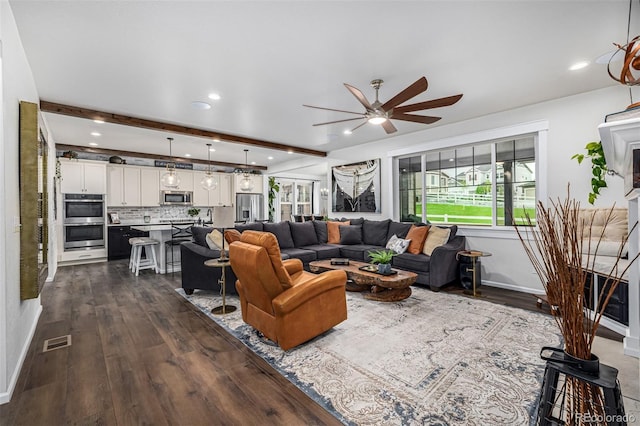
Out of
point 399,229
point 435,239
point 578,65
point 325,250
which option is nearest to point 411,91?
point 578,65

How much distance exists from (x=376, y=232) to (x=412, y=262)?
1324 millimetres

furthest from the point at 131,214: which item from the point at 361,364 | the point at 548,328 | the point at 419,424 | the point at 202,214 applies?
the point at 548,328

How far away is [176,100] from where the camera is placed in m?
3.75

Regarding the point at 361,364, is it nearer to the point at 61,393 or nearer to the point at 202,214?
the point at 61,393

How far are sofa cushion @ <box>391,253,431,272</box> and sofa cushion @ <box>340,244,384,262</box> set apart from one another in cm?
60

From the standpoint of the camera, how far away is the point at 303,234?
19.0ft

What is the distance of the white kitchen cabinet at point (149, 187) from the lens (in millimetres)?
7430

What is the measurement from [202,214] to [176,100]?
559 cm

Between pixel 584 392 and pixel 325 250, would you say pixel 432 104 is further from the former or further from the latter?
pixel 325 250

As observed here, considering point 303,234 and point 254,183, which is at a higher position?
point 254,183

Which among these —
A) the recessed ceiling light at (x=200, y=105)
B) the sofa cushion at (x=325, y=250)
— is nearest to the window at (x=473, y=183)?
the sofa cushion at (x=325, y=250)

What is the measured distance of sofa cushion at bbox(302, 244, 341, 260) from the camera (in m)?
5.28

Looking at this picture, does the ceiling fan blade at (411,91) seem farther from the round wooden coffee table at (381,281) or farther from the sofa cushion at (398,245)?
the sofa cushion at (398,245)

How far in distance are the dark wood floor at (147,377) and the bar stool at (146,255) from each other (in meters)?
1.78
